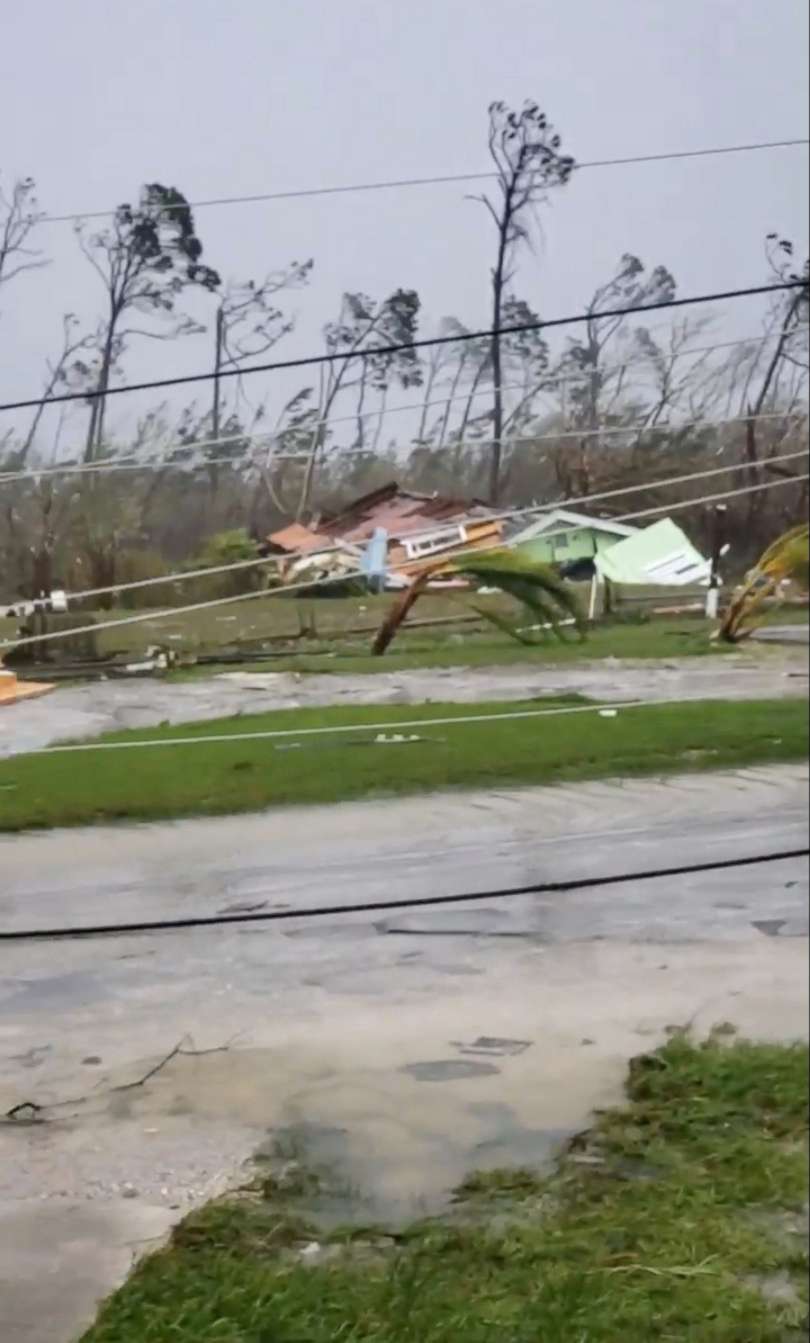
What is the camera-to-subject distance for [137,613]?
28.8 inches

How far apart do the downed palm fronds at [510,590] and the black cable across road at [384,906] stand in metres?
0.15

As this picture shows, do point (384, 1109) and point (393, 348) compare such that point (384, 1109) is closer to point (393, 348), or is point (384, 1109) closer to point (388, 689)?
point (388, 689)

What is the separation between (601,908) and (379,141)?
48cm

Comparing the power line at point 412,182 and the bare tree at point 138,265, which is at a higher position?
the power line at point 412,182

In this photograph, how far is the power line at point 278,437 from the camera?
0.69 m

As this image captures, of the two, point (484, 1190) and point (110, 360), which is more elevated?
point (110, 360)

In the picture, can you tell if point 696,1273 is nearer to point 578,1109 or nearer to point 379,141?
point 578,1109

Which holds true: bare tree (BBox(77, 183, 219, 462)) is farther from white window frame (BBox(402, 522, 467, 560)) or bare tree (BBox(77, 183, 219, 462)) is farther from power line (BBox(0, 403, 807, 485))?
white window frame (BBox(402, 522, 467, 560))

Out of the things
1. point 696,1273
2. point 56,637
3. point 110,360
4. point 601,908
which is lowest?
point 696,1273

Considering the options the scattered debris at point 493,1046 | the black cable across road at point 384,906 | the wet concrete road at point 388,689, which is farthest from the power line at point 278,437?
the scattered debris at point 493,1046

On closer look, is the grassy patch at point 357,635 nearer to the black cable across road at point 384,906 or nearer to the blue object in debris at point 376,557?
the blue object in debris at point 376,557

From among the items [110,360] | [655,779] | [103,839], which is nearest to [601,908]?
[655,779]

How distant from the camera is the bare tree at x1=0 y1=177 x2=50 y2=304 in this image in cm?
66

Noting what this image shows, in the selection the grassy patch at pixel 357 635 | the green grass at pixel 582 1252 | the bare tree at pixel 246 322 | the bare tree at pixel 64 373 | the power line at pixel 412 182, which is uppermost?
the power line at pixel 412 182
